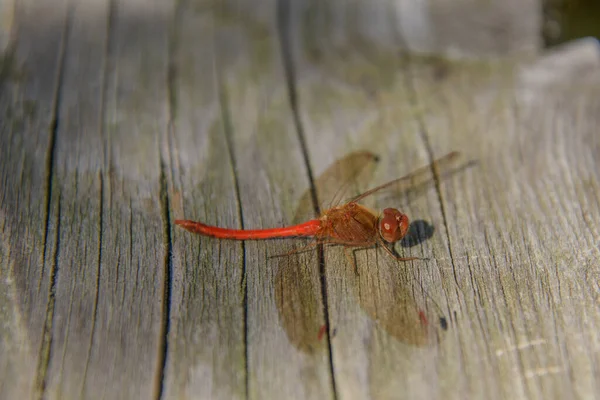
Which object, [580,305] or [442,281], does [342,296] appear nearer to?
[442,281]

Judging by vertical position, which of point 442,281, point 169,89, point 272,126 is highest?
point 169,89

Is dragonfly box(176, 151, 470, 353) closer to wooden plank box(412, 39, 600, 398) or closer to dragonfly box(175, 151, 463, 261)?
dragonfly box(175, 151, 463, 261)

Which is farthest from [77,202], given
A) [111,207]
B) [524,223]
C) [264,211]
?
[524,223]

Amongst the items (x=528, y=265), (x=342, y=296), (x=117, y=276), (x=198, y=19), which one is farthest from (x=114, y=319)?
(x=198, y=19)

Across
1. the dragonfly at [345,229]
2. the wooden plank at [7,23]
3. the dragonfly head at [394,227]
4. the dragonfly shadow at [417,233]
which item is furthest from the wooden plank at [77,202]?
the dragonfly shadow at [417,233]

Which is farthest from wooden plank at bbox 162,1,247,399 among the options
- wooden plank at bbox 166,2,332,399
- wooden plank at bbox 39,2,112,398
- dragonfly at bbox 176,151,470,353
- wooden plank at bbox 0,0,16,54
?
wooden plank at bbox 0,0,16,54

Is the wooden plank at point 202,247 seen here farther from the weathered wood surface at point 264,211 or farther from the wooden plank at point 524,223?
the wooden plank at point 524,223
